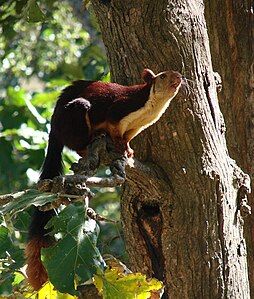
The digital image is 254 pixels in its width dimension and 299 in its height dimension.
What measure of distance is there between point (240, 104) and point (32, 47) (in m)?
5.38

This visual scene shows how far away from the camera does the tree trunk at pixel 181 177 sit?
2.52m

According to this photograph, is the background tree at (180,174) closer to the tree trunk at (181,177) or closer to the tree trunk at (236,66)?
the tree trunk at (181,177)

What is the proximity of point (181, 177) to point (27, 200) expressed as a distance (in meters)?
0.68

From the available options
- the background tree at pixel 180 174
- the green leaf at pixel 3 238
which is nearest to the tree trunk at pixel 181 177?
the background tree at pixel 180 174

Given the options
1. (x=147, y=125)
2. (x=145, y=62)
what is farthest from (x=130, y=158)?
(x=145, y=62)

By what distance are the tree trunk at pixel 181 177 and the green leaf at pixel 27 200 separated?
458 millimetres

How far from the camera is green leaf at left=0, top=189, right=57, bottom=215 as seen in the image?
199 cm

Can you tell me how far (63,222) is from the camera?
211 cm

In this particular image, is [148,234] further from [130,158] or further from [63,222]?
[63,222]

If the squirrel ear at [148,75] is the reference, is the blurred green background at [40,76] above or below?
below

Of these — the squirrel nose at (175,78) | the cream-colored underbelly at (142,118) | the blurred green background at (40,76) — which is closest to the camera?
the squirrel nose at (175,78)

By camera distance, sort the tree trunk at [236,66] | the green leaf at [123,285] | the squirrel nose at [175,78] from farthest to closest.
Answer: the tree trunk at [236,66] < the squirrel nose at [175,78] < the green leaf at [123,285]

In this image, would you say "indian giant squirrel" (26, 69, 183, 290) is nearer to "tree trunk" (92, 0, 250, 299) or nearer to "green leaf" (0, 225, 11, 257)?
"tree trunk" (92, 0, 250, 299)

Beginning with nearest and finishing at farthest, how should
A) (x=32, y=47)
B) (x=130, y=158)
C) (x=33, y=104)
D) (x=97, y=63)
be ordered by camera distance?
(x=130, y=158) < (x=33, y=104) < (x=97, y=63) < (x=32, y=47)
